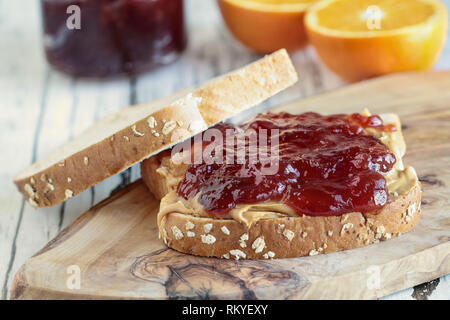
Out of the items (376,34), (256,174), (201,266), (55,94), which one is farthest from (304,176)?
(55,94)

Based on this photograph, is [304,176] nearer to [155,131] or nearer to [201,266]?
[201,266]

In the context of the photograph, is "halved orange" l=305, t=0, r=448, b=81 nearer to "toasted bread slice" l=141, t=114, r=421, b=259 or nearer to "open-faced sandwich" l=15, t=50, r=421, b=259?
"open-faced sandwich" l=15, t=50, r=421, b=259

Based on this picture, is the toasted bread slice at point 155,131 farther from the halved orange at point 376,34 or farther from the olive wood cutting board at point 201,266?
the halved orange at point 376,34

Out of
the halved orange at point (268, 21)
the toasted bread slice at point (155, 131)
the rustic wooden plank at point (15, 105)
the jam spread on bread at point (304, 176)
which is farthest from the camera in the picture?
the halved orange at point (268, 21)

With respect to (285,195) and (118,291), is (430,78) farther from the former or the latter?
(118,291)

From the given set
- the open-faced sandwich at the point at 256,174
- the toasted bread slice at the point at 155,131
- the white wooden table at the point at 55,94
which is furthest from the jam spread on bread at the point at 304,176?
the white wooden table at the point at 55,94

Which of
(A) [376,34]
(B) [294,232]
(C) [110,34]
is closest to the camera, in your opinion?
(B) [294,232]
